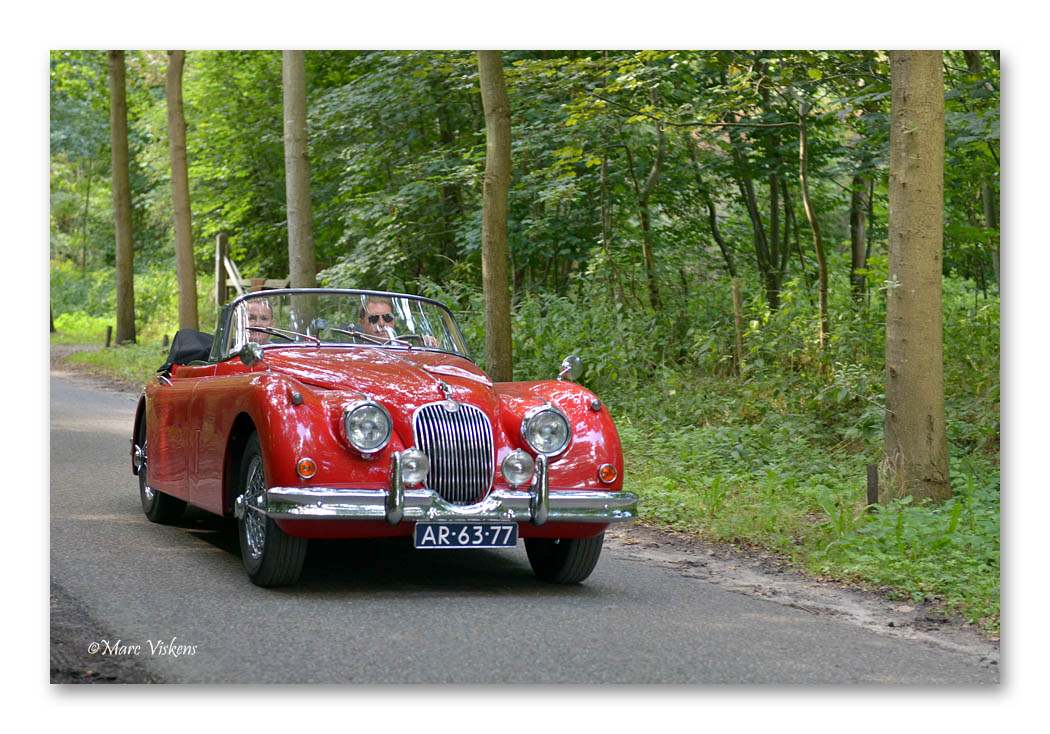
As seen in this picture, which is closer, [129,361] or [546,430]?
[546,430]

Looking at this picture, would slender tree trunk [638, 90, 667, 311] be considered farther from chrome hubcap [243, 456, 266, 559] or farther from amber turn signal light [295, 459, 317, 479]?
amber turn signal light [295, 459, 317, 479]

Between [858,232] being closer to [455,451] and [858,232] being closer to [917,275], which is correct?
[917,275]

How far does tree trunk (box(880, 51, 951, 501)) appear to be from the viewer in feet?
22.0

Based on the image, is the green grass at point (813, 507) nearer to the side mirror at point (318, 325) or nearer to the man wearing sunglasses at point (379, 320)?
the man wearing sunglasses at point (379, 320)

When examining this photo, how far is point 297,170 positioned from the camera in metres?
12.7

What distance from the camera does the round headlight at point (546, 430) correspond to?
5.39m

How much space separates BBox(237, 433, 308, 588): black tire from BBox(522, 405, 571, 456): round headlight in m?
1.17

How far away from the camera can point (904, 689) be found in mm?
4277

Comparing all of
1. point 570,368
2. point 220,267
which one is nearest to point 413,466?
point 570,368

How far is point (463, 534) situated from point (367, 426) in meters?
0.66

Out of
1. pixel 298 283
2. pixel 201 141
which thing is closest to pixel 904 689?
pixel 298 283

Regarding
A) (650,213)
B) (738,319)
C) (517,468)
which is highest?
(650,213)

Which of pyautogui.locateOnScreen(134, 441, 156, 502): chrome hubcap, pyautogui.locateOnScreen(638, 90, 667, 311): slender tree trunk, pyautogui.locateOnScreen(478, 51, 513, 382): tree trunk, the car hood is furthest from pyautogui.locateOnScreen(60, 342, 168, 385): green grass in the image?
the car hood

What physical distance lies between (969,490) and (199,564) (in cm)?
460
